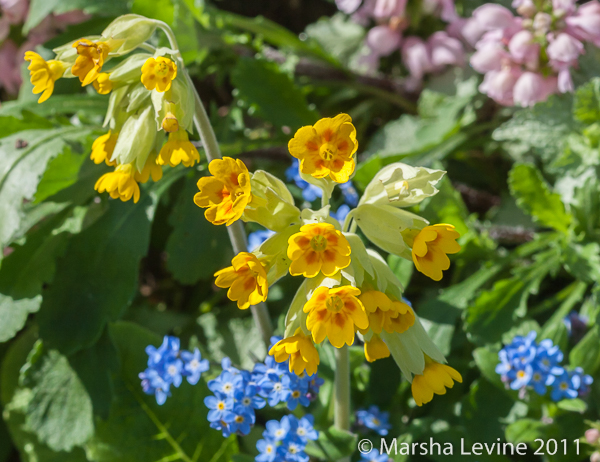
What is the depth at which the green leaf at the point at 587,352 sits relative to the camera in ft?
4.20

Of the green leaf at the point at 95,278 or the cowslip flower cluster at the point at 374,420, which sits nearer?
the cowslip flower cluster at the point at 374,420

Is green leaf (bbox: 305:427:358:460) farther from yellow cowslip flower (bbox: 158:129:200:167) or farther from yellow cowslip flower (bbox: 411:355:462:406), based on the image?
yellow cowslip flower (bbox: 158:129:200:167)

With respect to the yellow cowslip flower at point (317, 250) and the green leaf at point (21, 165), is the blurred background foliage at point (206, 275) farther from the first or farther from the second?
the yellow cowslip flower at point (317, 250)

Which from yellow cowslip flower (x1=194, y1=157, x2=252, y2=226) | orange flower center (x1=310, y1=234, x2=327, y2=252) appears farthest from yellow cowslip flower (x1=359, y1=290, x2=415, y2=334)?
yellow cowslip flower (x1=194, y1=157, x2=252, y2=226)

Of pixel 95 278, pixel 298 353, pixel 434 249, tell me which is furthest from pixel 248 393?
pixel 95 278

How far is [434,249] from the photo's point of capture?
867mm

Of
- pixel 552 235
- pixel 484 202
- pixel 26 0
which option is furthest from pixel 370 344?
pixel 26 0

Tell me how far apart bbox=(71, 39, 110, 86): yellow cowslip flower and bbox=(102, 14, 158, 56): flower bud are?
0.02 metres

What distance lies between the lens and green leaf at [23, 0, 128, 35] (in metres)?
1.62

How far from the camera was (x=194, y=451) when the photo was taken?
1415 mm

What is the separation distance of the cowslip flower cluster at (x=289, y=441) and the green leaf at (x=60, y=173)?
2.56 ft

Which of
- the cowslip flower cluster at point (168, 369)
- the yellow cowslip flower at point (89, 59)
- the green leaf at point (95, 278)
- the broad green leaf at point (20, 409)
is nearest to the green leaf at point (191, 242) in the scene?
the green leaf at point (95, 278)

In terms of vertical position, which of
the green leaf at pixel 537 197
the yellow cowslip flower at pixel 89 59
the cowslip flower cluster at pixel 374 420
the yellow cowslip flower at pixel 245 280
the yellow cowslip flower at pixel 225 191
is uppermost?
the yellow cowslip flower at pixel 89 59

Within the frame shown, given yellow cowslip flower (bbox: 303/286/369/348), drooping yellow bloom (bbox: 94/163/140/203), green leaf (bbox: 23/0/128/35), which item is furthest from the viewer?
green leaf (bbox: 23/0/128/35)
